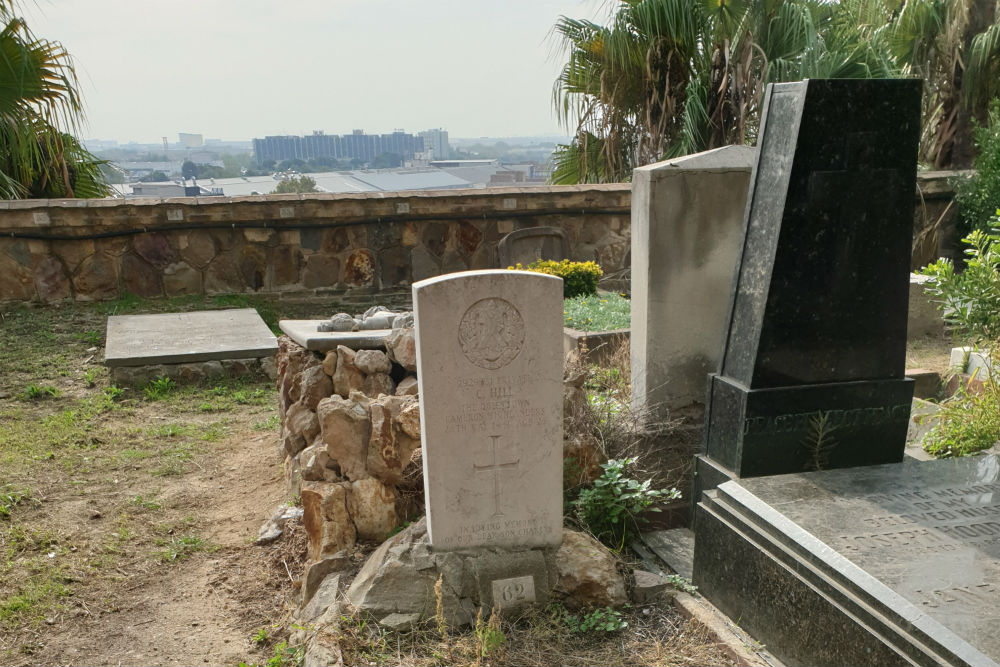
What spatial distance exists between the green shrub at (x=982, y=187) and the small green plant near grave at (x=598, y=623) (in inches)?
305

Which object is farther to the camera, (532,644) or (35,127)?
(35,127)

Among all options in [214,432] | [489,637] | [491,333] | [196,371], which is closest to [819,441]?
[491,333]

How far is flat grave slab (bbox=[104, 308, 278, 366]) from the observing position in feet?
21.3

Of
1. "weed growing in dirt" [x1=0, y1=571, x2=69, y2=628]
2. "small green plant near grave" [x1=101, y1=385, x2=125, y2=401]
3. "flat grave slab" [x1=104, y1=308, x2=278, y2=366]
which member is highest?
"flat grave slab" [x1=104, y1=308, x2=278, y2=366]

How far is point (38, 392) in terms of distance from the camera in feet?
20.1

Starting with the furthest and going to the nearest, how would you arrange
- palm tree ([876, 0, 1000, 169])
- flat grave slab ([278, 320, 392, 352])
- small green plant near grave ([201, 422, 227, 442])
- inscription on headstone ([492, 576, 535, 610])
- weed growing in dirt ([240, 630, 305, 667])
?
1. palm tree ([876, 0, 1000, 169])
2. small green plant near grave ([201, 422, 227, 442])
3. flat grave slab ([278, 320, 392, 352])
4. inscription on headstone ([492, 576, 535, 610])
5. weed growing in dirt ([240, 630, 305, 667])

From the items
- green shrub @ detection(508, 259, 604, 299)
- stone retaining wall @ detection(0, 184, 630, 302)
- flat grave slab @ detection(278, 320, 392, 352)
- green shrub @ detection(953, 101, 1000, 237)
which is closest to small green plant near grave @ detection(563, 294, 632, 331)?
green shrub @ detection(508, 259, 604, 299)

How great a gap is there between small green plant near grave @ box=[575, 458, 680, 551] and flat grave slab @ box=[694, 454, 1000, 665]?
33cm

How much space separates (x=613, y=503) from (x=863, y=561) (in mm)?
1227

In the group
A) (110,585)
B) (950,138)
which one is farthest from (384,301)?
(950,138)

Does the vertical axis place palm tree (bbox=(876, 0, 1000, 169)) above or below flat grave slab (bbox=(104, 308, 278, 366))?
above

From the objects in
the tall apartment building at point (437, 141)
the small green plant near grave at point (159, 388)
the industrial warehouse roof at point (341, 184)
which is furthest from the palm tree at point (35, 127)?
the tall apartment building at point (437, 141)

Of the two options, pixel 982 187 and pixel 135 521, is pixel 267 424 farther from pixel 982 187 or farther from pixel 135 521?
pixel 982 187

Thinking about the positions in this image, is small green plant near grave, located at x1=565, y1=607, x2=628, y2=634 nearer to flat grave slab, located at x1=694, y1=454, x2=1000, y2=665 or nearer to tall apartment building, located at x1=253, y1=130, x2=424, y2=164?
flat grave slab, located at x1=694, y1=454, x2=1000, y2=665
